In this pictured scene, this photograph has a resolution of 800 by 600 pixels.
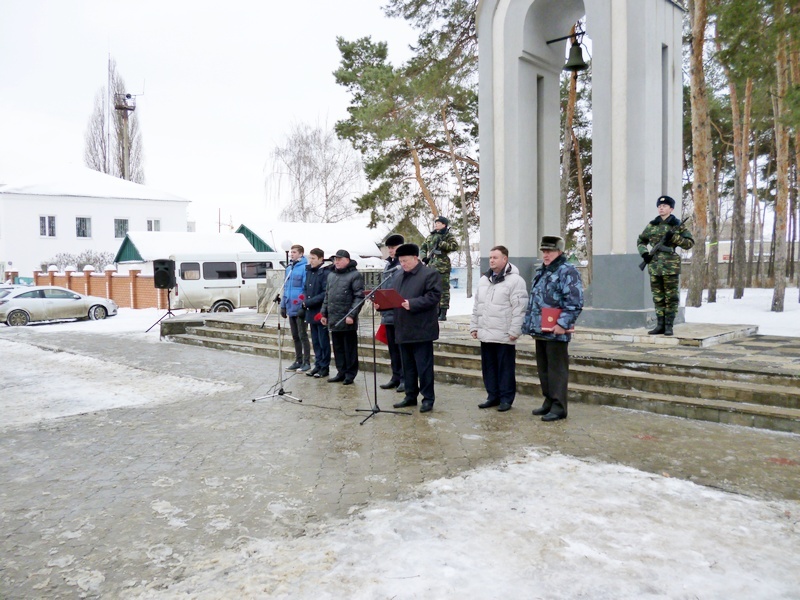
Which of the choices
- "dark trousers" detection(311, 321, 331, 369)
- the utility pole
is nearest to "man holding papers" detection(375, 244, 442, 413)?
"dark trousers" detection(311, 321, 331, 369)

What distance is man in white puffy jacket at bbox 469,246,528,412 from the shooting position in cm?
631

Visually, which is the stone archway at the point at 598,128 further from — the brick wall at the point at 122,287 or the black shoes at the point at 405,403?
the brick wall at the point at 122,287

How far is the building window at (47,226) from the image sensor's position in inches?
1558

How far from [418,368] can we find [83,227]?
39.9 m

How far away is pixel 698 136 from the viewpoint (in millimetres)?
15609

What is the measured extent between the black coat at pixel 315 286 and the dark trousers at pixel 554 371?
3.43 m

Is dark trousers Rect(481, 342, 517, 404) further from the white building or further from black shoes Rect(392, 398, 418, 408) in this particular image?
the white building

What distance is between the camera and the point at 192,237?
86.8 feet

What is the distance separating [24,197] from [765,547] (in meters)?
43.8

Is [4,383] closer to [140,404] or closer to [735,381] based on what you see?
[140,404]

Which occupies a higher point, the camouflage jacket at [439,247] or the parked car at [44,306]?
the camouflage jacket at [439,247]

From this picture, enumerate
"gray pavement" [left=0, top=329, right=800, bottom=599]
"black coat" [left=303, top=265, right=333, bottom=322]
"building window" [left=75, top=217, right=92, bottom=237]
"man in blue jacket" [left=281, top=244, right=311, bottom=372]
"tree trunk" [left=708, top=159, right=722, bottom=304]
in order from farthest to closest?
"building window" [left=75, top=217, right=92, bottom=237]
"tree trunk" [left=708, top=159, right=722, bottom=304]
"man in blue jacket" [left=281, top=244, right=311, bottom=372]
"black coat" [left=303, top=265, right=333, bottom=322]
"gray pavement" [left=0, top=329, right=800, bottom=599]

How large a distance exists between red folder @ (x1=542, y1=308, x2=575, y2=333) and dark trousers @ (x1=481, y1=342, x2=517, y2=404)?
2.04 ft

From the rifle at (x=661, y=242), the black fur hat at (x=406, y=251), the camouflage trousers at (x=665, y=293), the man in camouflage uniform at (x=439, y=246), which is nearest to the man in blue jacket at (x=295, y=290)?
the man in camouflage uniform at (x=439, y=246)
